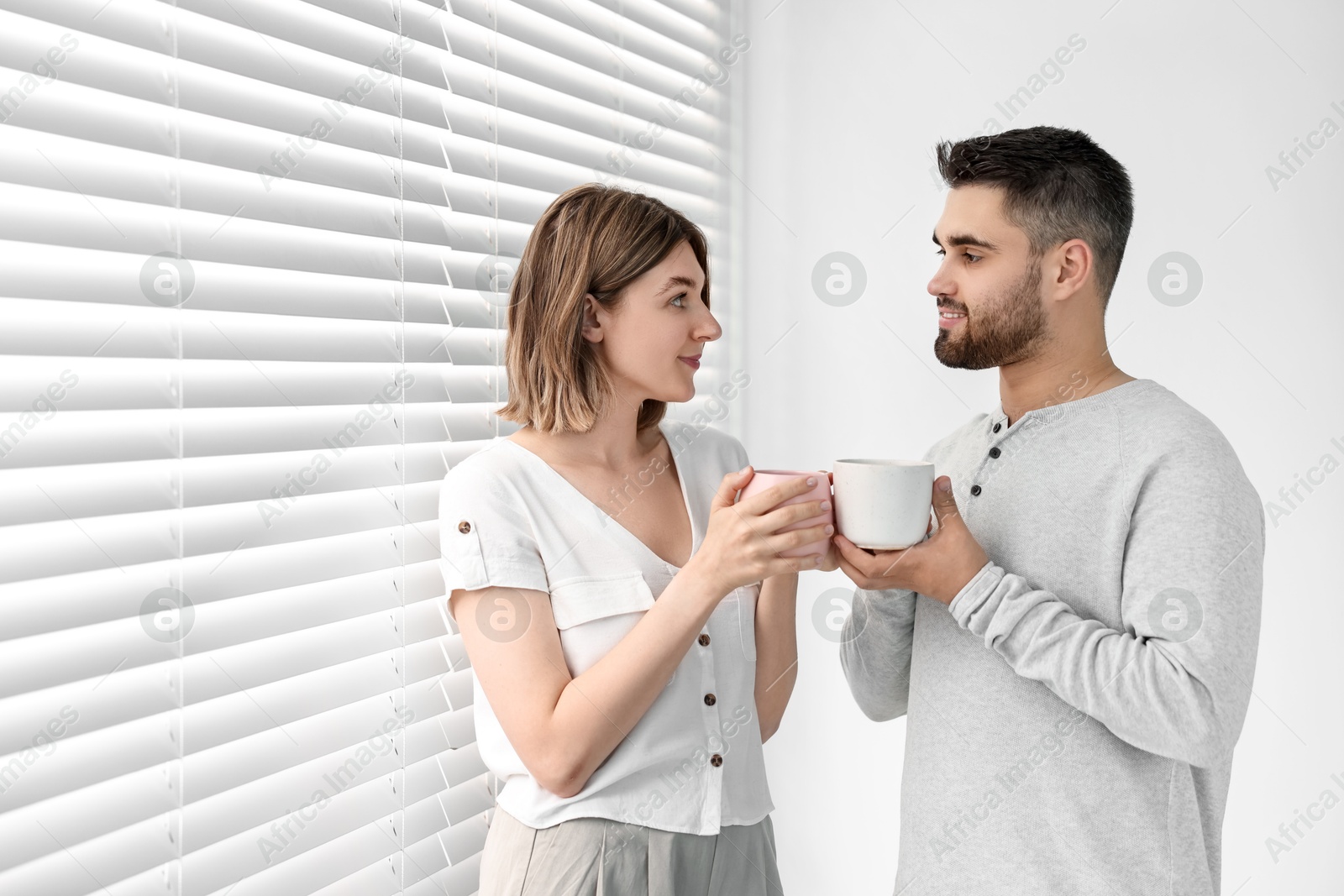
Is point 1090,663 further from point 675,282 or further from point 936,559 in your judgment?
point 675,282

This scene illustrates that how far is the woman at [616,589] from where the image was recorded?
977mm

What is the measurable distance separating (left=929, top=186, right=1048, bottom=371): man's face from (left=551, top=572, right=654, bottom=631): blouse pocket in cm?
47

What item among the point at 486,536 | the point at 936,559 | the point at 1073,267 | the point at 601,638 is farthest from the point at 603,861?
the point at 1073,267

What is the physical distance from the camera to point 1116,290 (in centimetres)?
168

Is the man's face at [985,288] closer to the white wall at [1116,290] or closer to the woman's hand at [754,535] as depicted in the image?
the woman's hand at [754,535]

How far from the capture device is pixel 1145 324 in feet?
5.41

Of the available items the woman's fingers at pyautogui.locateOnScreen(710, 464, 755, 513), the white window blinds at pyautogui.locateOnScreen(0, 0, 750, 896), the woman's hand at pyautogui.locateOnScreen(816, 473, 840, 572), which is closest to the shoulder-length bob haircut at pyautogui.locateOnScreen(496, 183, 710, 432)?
the white window blinds at pyautogui.locateOnScreen(0, 0, 750, 896)

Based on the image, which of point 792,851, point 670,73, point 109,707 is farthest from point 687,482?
point 792,851

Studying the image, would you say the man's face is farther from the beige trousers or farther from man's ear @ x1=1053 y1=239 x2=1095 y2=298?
the beige trousers

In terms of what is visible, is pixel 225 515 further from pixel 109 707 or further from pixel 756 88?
pixel 756 88

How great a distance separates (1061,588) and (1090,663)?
0.12 metres

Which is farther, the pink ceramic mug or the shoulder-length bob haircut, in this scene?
the shoulder-length bob haircut

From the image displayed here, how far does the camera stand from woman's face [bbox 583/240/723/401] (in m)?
1.17

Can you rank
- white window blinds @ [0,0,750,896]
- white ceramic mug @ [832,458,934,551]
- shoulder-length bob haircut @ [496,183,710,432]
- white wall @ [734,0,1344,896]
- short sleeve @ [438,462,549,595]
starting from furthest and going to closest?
white wall @ [734,0,1344,896]
shoulder-length bob haircut @ [496,183,710,432]
short sleeve @ [438,462,549,595]
white ceramic mug @ [832,458,934,551]
white window blinds @ [0,0,750,896]
